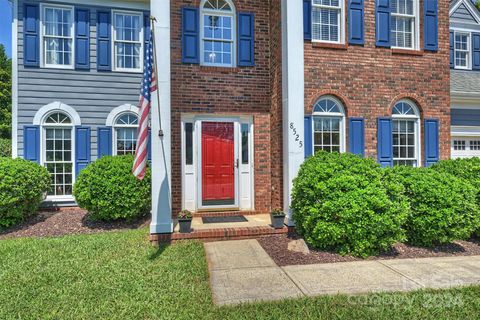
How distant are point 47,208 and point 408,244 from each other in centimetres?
875

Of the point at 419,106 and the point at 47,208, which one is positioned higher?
the point at 419,106

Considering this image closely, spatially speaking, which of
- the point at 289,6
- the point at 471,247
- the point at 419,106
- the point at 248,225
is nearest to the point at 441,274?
the point at 471,247

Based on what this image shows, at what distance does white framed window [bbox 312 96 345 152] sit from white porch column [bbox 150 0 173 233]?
10.5 feet

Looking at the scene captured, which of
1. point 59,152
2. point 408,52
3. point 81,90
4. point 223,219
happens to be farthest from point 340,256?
point 81,90

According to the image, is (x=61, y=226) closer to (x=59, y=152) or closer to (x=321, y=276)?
(x=59, y=152)

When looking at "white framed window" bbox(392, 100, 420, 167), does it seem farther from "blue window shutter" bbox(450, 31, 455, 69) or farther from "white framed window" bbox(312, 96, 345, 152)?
"blue window shutter" bbox(450, 31, 455, 69)

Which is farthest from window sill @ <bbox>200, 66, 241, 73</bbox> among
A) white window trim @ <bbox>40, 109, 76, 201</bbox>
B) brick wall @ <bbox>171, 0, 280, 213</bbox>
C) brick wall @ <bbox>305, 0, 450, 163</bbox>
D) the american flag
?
white window trim @ <bbox>40, 109, 76, 201</bbox>

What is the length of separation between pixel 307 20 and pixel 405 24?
2670mm

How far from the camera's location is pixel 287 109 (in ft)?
19.8

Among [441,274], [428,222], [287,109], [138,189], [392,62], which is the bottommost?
[441,274]

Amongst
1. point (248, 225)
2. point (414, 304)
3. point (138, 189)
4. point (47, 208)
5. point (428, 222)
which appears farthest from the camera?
point (47, 208)

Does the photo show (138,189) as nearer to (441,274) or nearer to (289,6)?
(289,6)

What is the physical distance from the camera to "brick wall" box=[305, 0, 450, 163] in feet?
21.6

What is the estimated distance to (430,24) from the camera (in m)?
7.19
